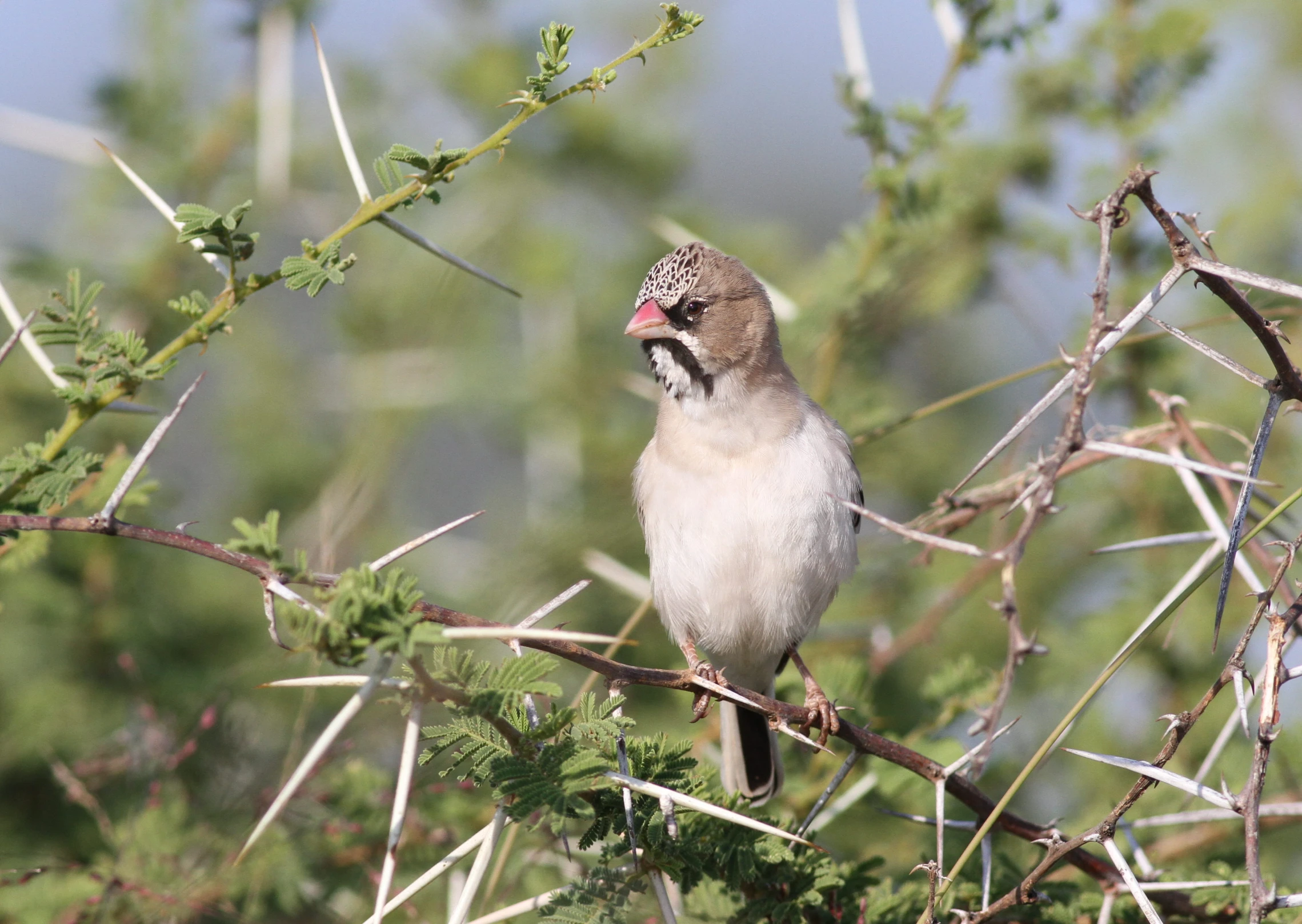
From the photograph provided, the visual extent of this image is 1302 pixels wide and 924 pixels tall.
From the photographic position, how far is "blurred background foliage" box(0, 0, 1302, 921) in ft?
13.0

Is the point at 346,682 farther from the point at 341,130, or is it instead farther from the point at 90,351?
the point at 341,130

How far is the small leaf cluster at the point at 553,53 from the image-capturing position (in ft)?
7.50

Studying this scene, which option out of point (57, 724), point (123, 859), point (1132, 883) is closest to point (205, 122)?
point (57, 724)

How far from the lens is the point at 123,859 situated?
3.78 metres

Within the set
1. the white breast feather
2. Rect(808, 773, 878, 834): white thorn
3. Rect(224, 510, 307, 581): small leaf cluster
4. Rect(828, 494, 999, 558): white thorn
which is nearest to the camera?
Rect(828, 494, 999, 558): white thorn

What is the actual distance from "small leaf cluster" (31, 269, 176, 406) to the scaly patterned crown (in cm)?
222

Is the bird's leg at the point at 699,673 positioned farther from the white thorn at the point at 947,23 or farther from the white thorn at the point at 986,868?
the white thorn at the point at 947,23

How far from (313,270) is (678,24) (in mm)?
931

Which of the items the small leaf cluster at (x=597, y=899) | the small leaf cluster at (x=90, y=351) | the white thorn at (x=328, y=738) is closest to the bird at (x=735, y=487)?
the small leaf cluster at (x=597, y=899)

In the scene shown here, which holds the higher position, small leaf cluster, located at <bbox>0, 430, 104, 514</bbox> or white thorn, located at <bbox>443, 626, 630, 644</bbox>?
small leaf cluster, located at <bbox>0, 430, 104, 514</bbox>

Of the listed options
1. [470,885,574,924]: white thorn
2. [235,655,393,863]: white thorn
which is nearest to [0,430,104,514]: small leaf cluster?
[235,655,393,863]: white thorn

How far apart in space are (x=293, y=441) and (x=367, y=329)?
79cm

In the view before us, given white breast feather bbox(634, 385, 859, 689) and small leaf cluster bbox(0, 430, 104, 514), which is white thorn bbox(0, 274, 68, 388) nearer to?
small leaf cluster bbox(0, 430, 104, 514)

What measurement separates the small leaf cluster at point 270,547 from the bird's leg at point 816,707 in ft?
4.92
